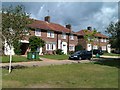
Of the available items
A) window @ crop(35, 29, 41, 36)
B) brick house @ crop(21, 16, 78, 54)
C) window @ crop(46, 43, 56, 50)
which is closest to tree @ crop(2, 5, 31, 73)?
brick house @ crop(21, 16, 78, 54)

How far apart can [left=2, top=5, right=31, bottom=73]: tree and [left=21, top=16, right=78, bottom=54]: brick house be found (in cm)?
2612

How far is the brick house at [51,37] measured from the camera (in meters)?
49.0

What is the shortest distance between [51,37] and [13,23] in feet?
112

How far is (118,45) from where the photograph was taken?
35.8 meters

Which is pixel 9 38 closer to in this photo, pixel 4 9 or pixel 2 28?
pixel 2 28

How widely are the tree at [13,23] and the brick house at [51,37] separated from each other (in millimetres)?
26117

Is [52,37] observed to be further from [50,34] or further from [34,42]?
[34,42]

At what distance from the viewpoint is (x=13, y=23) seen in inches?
758

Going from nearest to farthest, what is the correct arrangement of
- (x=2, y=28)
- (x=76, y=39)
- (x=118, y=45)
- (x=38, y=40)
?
(x=2, y=28) < (x=118, y=45) < (x=38, y=40) < (x=76, y=39)

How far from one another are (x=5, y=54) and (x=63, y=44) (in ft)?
59.6

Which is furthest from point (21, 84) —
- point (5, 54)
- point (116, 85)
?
point (5, 54)

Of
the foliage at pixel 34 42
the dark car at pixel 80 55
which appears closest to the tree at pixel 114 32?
the dark car at pixel 80 55

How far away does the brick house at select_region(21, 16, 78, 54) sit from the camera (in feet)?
161

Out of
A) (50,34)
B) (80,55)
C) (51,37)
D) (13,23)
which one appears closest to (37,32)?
(50,34)
